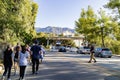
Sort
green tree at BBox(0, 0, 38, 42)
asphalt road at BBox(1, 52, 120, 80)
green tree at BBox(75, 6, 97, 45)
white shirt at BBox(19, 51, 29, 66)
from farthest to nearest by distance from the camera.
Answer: green tree at BBox(75, 6, 97, 45) < green tree at BBox(0, 0, 38, 42) < asphalt road at BBox(1, 52, 120, 80) < white shirt at BBox(19, 51, 29, 66)

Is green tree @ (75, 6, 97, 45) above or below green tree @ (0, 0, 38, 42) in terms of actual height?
above

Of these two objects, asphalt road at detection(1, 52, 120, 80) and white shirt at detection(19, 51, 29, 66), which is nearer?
white shirt at detection(19, 51, 29, 66)

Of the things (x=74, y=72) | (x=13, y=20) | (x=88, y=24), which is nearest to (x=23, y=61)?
(x=74, y=72)

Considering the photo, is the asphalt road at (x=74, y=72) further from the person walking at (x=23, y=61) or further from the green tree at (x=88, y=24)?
the green tree at (x=88, y=24)

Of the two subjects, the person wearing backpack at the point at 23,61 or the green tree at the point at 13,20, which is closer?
the person wearing backpack at the point at 23,61

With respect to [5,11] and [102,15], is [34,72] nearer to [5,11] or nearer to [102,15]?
[5,11]

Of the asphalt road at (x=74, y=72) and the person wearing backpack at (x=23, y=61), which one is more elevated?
the person wearing backpack at (x=23, y=61)

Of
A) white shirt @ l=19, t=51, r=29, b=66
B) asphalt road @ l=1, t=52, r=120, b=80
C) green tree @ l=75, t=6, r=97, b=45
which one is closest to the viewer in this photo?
white shirt @ l=19, t=51, r=29, b=66

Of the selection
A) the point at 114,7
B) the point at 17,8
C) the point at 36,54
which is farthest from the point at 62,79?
the point at 114,7

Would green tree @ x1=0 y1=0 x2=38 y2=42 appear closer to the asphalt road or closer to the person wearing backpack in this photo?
the asphalt road

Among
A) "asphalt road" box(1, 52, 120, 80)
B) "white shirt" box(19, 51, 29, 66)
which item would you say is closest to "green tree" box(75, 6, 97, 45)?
"asphalt road" box(1, 52, 120, 80)

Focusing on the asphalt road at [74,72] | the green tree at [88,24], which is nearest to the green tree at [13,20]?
the asphalt road at [74,72]

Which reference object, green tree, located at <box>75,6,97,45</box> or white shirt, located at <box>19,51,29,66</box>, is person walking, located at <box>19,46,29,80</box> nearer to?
white shirt, located at <box>19,51,29,66</box>

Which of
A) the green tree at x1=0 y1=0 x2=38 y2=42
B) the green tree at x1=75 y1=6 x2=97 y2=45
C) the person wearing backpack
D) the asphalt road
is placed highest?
the green tree at x1=75 y1=6 x2=97 y2=45
